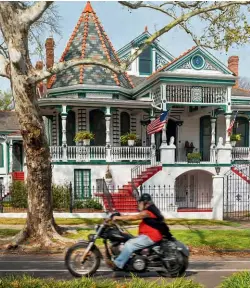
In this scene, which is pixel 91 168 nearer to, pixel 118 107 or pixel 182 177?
pixel 118 107

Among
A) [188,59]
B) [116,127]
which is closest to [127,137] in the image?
[116,127]

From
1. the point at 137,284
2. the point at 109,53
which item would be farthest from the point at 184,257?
the point at 109,53

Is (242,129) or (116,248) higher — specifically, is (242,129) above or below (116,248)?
above

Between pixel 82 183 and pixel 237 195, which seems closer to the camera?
pixel 237 195

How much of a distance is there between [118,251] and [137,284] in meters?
1.37

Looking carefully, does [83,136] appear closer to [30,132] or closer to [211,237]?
[30,132]

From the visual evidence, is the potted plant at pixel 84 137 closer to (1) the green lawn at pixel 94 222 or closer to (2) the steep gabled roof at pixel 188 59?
(2) the steep gabled roof at pixel 188 59

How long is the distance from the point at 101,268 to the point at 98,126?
1448cm

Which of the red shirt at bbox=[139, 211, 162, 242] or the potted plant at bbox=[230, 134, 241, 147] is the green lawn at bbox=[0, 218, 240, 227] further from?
the red shirt at bbox=[139, 211, 162, 242]

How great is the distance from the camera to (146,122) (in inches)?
892

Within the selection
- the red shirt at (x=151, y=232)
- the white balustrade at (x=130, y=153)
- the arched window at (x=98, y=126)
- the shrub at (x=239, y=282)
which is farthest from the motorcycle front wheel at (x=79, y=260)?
the arched window at (x=98, y=126)

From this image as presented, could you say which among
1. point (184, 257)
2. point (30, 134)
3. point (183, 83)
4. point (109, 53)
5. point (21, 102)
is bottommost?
point (184, 257)

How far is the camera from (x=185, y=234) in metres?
12.7

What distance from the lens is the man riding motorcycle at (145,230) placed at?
677cm
